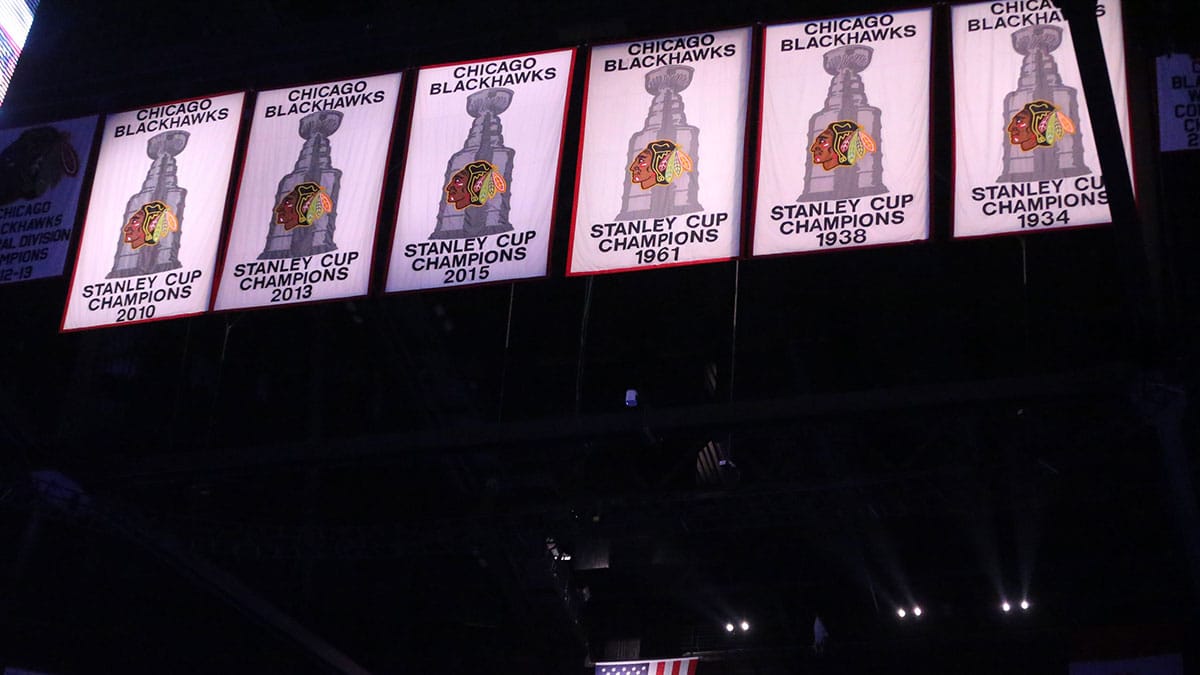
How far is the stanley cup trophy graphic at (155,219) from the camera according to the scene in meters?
11.0

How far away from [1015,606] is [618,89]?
849cm

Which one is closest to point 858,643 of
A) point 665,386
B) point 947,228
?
point 665,386

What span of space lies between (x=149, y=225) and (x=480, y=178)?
113 inches

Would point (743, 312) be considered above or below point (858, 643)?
above

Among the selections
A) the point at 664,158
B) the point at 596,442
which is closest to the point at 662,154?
the point at 664,158

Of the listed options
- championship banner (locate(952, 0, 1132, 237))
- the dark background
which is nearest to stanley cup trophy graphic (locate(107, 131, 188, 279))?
the dark background

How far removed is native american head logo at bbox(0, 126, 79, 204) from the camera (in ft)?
38.3

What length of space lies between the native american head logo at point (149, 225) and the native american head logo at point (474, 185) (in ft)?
7.84

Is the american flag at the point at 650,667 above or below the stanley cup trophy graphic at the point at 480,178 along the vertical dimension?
below

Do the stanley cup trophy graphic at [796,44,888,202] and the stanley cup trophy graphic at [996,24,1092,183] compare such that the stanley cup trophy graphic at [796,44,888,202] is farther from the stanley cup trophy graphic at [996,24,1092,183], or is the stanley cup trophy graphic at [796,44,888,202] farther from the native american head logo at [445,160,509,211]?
the native american head logo at [445,160,509,211]

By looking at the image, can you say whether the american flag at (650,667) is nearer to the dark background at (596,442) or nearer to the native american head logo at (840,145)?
the dark background at (596,442)

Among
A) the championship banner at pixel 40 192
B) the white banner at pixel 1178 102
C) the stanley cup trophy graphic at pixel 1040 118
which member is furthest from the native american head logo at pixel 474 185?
the white banner at pixel 1178 102

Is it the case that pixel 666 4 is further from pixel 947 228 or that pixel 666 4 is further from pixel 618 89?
pixel 947 228

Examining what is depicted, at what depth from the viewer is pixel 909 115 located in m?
9.84
